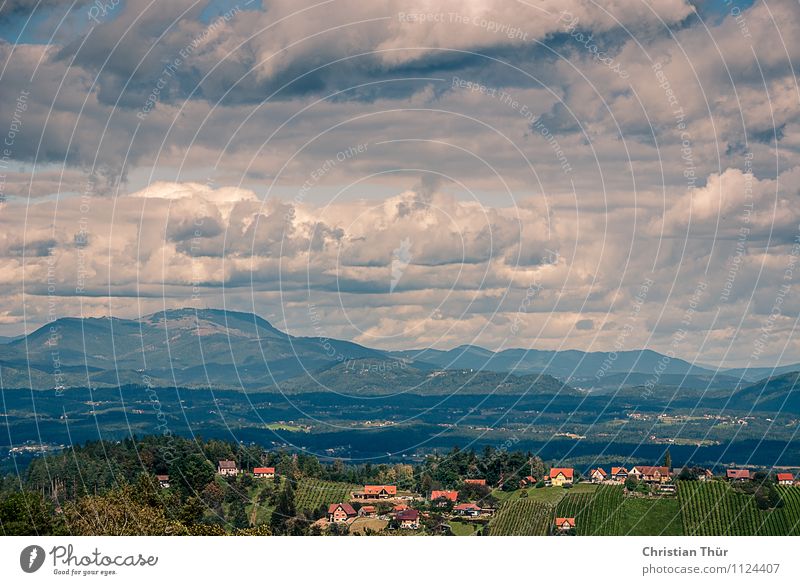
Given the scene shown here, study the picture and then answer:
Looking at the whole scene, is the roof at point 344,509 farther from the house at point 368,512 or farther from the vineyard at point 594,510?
the vineyard at point 594,510

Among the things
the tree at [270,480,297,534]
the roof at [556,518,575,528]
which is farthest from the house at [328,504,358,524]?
the roof at [556,518,575,528]

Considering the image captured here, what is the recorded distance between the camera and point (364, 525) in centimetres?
14075

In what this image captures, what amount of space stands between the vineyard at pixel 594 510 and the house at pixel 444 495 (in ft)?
47.9

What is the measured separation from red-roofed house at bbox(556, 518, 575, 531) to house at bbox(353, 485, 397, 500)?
30.1 m

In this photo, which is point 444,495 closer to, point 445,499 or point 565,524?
point 445,499

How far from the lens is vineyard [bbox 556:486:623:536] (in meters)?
142

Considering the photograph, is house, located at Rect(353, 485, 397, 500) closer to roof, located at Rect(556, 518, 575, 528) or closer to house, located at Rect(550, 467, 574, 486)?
house, located at Rect(550, 467, 574, 486)

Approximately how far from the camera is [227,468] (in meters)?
168

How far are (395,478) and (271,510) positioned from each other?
125 feet

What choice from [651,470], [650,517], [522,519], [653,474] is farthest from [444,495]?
[651,470]
